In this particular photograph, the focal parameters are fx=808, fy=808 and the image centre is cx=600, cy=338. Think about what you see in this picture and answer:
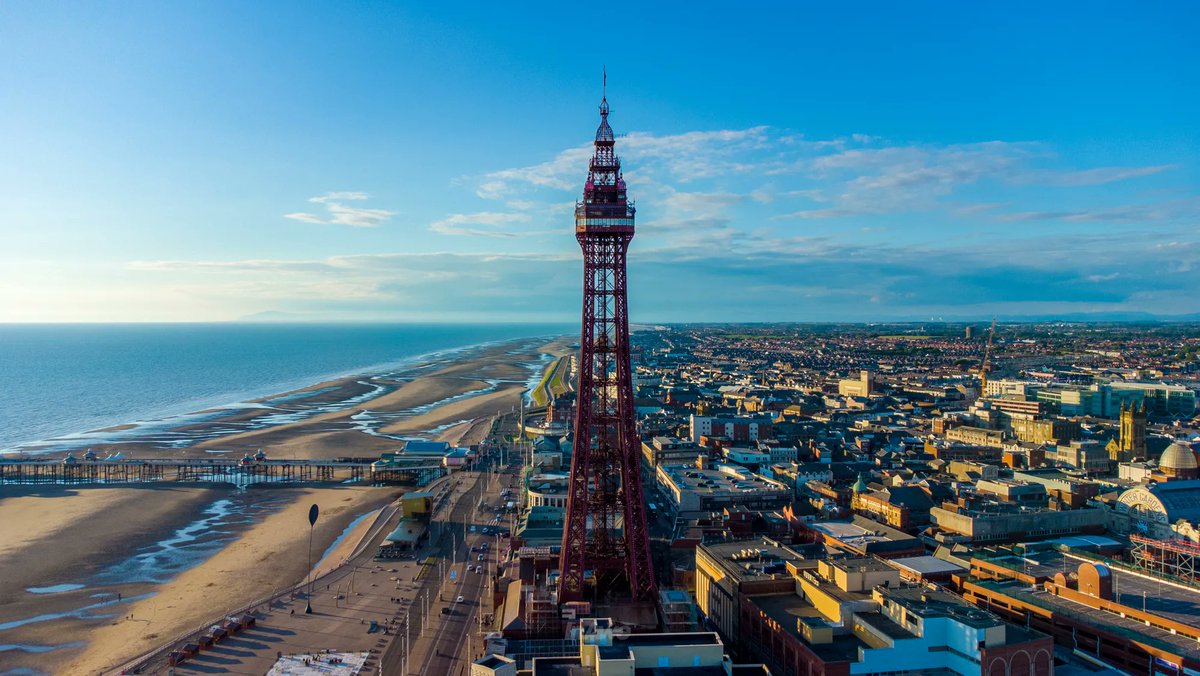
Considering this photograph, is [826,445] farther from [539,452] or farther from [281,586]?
[281,586]

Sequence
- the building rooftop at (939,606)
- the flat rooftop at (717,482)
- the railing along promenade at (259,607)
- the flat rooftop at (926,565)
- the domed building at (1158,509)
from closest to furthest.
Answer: the building rooftop at (939,606), the railing along promenade at (259,607), the flat rooftop at (926,565), the domed building at (1158,509), the flat rooftop at (717,482)

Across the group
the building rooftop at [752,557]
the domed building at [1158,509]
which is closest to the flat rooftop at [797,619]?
the building rooftop at [752,557]

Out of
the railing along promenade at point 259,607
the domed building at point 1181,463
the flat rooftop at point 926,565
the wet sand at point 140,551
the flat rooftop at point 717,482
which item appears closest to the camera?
the railing along promenade at point 259,607

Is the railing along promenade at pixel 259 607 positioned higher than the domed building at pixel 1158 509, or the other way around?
the domed building at pixel 1158 509

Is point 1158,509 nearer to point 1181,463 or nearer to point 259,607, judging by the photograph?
point 1181,463

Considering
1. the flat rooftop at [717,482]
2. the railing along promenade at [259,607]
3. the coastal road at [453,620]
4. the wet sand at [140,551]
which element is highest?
the flat rooftop at [717,482]

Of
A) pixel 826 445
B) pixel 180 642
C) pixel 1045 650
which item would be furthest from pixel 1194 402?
pixel 180 642

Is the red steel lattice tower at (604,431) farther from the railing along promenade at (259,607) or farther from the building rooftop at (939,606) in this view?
the railing along promenade at (259,607)

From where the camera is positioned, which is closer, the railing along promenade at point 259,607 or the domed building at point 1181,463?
the railing along promenade at point 259,607
